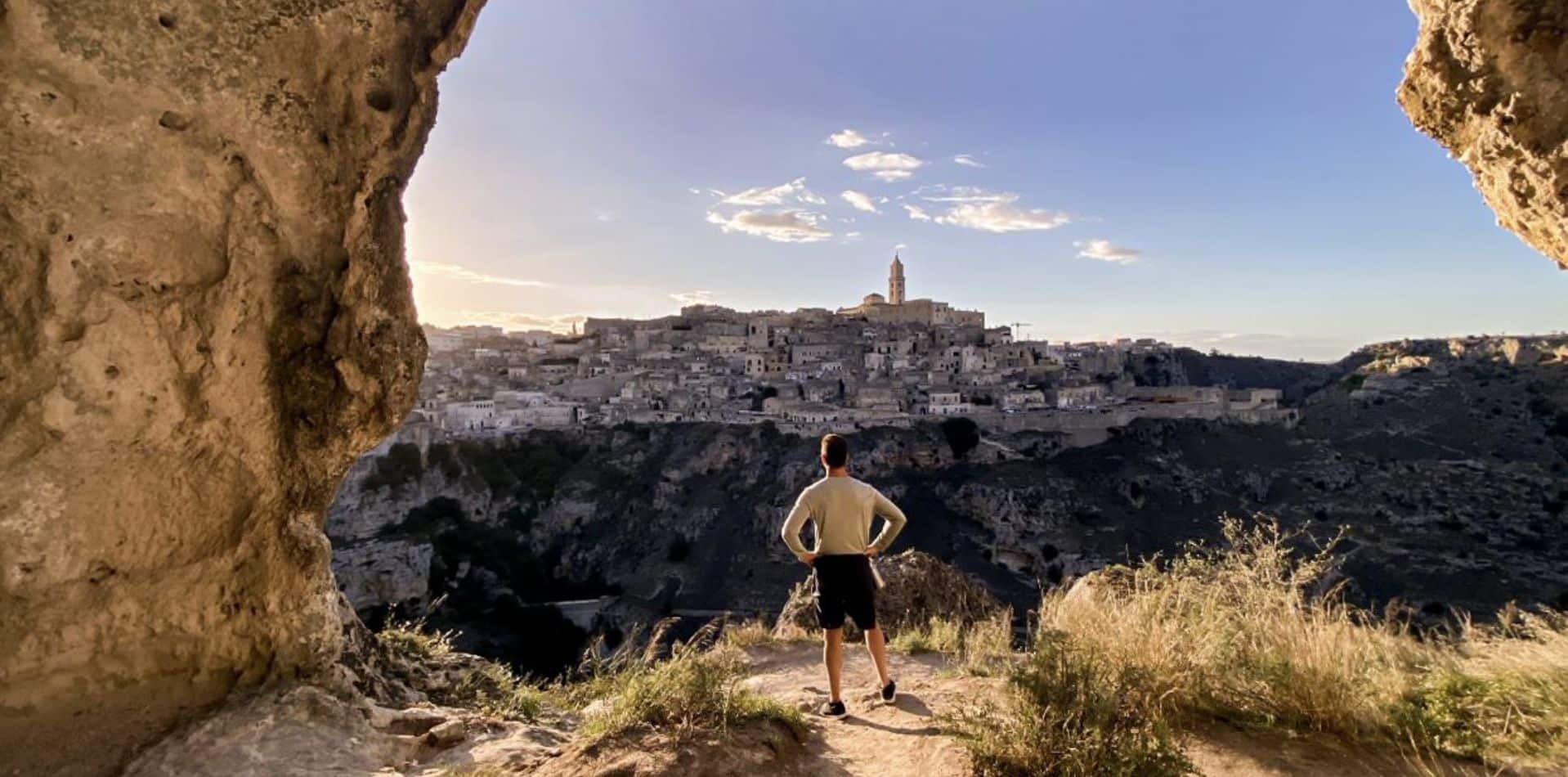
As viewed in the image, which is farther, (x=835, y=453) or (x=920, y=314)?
(x=920, y=314)

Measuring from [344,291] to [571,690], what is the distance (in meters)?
2.96

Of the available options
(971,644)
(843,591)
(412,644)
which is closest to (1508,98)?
(843,591)

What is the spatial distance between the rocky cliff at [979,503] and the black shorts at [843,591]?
3098 cm

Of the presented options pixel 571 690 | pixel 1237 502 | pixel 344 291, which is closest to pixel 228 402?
pixel 344 291

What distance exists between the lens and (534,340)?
88375 mm

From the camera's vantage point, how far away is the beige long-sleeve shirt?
13.1 feet

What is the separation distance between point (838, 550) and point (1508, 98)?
3518 millimetres

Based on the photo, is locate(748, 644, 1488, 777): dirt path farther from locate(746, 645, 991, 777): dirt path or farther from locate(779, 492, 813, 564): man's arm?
locate(779, 492, 813, 564): man's arm

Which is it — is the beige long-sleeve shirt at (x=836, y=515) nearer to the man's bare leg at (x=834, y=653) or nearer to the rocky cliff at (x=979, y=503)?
the man's bare leg at (x=834, y=653)

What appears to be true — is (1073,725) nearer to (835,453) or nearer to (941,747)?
(941,747)

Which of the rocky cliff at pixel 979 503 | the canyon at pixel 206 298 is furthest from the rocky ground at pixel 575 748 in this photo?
the rocky cliff at pixel 979 503

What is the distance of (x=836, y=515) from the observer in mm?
3979

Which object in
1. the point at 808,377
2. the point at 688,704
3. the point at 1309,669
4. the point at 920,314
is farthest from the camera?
the point at 920,314

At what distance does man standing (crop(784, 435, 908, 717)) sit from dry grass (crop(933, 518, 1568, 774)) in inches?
30.6
